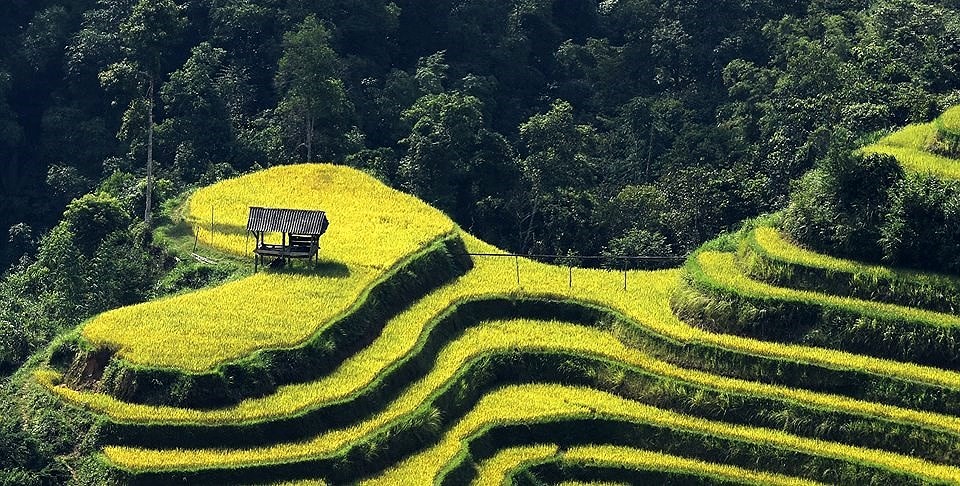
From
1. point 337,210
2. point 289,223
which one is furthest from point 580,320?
point 337,210

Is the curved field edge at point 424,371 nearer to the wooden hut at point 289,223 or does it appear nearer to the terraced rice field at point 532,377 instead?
the terraced rice field at point 532,377

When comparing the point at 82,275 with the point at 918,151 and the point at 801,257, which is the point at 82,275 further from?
the point at 918,151

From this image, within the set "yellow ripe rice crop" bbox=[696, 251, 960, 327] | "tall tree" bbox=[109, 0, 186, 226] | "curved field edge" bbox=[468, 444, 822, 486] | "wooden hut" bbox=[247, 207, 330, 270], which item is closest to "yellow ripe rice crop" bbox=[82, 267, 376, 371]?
"wooden hut" bbox=[247, 207, 330, 270]

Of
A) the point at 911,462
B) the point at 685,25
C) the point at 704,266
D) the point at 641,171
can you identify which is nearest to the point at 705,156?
the point at 641,171

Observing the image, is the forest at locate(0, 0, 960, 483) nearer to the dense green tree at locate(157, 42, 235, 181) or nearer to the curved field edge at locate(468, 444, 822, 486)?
the dense green tree at locate(157, 42, 235, 181)

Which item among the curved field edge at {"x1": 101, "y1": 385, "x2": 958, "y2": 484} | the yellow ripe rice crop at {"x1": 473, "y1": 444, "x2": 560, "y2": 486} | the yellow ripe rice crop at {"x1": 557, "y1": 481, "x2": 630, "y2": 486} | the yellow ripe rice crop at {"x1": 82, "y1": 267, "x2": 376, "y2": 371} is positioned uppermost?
the yellow ripe rice crop at {"x1": 82, "y1": 267, "x2": 376, "y2": 371}
